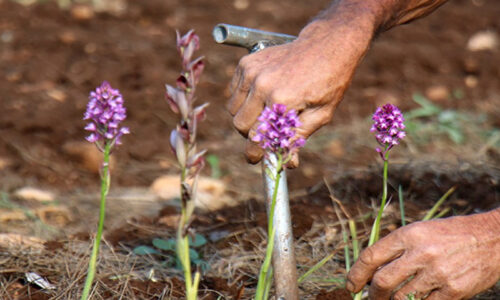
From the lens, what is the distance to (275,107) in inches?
42.5

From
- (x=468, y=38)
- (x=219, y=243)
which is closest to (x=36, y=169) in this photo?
(x=219, y=243)

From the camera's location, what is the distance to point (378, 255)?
1429 mm

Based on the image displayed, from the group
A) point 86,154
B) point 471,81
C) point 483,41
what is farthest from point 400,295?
point 483,41

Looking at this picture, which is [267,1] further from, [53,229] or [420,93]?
[53,229]

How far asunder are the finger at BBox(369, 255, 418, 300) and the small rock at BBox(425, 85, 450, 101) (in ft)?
8.36

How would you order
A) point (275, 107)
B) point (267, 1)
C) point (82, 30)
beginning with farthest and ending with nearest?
1. point (267, 1)
2. point (82, 30)
3. point (275, 107)

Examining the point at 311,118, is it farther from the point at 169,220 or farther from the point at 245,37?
the point at 169,220

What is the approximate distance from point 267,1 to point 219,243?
311cm

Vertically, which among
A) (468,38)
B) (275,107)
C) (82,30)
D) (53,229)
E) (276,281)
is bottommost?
(276,281)

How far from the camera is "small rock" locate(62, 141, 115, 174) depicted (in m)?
2.97

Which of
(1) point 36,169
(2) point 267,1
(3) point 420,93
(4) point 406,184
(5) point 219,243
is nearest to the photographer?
(5) point 219,243

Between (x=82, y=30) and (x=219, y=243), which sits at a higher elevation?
(x=82, y=30)

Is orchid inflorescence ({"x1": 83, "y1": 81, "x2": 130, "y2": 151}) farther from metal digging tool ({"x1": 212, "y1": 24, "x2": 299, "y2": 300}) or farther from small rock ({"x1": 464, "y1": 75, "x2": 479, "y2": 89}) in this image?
small rock ({"x1": 464, "y1": 75, "x2": 479, "y2": 89})

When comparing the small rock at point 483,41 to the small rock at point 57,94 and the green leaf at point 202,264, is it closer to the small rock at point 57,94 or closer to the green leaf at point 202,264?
the small rock at point 57,94
